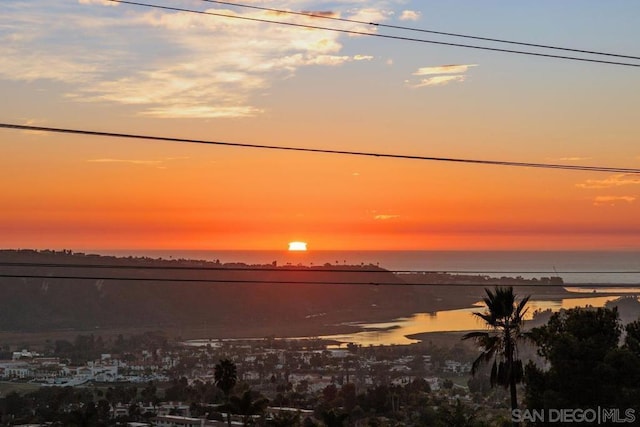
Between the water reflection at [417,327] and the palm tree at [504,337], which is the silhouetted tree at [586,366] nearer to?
the palm tree at [504,337]

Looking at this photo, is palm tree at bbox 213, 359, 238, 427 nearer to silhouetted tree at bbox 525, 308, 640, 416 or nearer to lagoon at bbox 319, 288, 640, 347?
silhouetted tree at bbox 525, 308, 640, 416

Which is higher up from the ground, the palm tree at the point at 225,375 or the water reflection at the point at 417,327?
the water reflection at the point at 417,327

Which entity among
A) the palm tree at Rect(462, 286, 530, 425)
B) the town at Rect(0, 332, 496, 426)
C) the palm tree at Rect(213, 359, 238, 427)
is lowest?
the town at Rect(0, 332, 496, 426)

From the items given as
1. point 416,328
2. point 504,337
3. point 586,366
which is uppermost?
point 416,328

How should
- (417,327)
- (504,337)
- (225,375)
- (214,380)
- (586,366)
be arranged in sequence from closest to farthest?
(504,337) < (586,366) < (225,375) < (214,380) < (417,327)

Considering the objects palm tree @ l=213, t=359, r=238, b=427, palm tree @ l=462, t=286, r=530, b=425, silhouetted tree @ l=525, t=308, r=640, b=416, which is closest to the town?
palm tree @ l=213, t=359, r=238, b=427

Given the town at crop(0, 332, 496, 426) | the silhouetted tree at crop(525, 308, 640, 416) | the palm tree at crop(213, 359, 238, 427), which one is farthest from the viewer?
the town at crop(0, 332, 496, 426)

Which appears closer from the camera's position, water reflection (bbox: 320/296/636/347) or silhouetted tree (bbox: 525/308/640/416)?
silhouetted tree (bbox: 525/308/640/416)

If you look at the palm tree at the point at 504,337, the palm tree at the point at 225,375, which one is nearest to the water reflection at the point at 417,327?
the palm tree at the point at 225,375

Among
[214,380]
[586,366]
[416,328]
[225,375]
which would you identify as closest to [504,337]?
[586,366]

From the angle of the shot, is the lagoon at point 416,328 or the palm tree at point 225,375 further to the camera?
the lagoon at point 416,328

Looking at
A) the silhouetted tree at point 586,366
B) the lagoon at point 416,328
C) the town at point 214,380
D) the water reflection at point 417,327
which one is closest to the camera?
the silhouetted tree at point 586,366

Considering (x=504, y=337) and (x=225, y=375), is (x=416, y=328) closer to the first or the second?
(x=225, y=375)

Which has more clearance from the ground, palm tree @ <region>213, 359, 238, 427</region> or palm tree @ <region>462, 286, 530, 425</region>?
palm tree @ <region>462, 286, 530, 425</region>
